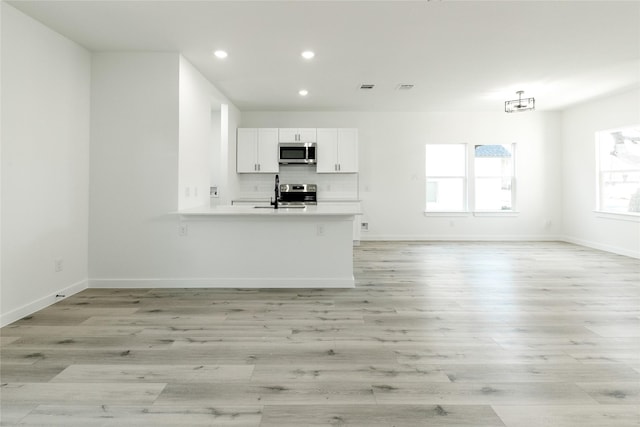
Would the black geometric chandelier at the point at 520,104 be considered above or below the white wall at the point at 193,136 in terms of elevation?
above

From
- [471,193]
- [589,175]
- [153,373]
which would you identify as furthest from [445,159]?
[153,373]

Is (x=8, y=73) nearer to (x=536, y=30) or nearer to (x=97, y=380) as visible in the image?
(x=97, y=380)

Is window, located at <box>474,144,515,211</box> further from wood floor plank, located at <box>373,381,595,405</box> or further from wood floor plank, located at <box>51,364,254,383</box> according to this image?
wood floor plank, located at <box>51,364,254,383</box>

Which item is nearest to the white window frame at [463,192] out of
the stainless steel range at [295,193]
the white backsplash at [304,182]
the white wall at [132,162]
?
the white backsplash at [304,182]

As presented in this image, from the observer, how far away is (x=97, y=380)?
1954mm

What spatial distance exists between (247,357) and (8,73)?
2936mm

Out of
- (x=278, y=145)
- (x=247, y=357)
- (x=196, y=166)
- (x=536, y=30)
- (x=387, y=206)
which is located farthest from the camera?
(x=387, y=206)

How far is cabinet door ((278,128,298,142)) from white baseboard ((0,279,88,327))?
4183 mm

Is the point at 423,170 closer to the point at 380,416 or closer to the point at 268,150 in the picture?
the point at 268,150

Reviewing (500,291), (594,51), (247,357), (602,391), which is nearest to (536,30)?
(594,51)

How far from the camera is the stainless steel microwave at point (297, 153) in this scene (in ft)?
22.5

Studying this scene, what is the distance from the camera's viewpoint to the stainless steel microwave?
22.5ft

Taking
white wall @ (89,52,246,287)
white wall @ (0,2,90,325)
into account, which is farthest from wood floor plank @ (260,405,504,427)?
white wall @ (0,2,90,325)

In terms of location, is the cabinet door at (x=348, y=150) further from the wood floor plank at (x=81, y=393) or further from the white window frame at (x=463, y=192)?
the wood floor plank at (x=81, y=393)
